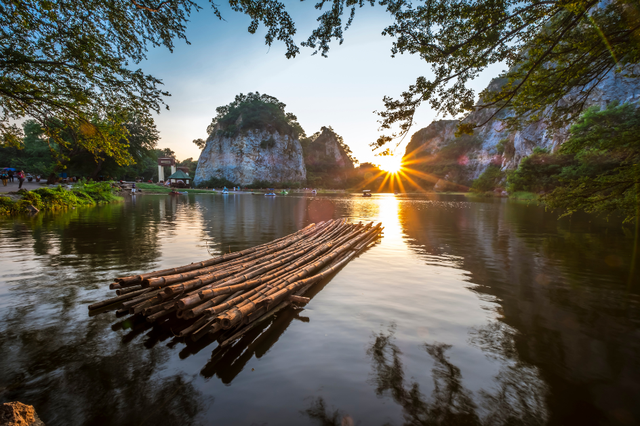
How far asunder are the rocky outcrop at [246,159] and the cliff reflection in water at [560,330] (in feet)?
288

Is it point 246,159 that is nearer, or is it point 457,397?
point 457,397

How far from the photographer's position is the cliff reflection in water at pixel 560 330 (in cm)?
371

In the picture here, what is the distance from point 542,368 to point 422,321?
76.2 inches

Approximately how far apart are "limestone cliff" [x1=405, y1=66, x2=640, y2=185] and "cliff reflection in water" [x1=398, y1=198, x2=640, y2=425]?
4.55 metres

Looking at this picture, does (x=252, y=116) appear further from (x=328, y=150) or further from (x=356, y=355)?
(x=356, y=355)

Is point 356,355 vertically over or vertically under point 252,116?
under

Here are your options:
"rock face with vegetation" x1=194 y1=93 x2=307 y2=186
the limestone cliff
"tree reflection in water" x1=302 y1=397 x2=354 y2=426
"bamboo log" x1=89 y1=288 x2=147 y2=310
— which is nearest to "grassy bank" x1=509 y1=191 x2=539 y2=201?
the limestone cliff

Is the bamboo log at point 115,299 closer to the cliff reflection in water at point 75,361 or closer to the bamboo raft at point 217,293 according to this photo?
the bamboo raft at point 217,293

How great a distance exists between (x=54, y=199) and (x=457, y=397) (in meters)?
31.9

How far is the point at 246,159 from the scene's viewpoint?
95125 mm

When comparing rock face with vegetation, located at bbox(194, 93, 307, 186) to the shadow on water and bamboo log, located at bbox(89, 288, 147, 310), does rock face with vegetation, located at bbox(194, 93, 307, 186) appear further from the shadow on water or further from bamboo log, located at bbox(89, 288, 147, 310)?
the shadow on water

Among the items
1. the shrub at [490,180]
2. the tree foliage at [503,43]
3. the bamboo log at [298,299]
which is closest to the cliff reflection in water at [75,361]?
the bamboo log at [298,299]

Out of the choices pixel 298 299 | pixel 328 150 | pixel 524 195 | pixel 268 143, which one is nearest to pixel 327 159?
pixel 328 150

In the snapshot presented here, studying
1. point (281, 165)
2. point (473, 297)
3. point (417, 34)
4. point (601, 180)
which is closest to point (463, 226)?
point (601, 180)
